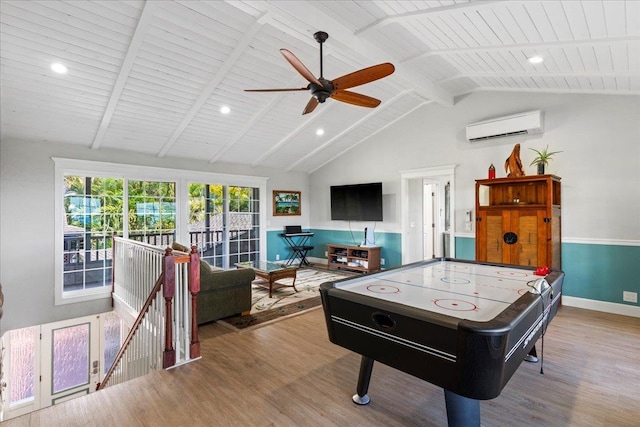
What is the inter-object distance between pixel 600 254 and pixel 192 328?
5.18m

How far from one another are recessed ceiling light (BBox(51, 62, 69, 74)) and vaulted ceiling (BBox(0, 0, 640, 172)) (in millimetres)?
46

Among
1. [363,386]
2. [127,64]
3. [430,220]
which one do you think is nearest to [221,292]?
[363,386]

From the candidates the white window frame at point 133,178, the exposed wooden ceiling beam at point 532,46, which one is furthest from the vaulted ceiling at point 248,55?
the white window frame at point 133,178

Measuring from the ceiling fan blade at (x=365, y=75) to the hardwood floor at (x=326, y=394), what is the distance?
257 cm

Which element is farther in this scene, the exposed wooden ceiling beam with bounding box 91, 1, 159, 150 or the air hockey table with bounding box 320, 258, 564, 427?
the exposed wooden ceiling beam with bounding box 91, 1, 159, 150

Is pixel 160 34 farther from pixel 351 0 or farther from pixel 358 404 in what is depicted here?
pixel 358 404

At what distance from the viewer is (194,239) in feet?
21.3

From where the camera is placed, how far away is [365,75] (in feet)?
9.11

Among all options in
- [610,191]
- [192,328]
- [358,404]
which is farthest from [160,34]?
[610,191]

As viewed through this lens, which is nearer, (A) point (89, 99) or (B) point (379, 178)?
(A) point (89, 99)

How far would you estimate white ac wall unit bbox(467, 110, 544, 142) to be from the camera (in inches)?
181

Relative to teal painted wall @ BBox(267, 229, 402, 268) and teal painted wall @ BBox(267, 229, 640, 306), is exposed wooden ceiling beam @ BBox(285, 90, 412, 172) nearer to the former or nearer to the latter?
teal painted wall @ BBox(267, 229, 402, 268)

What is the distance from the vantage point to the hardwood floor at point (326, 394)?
209cm

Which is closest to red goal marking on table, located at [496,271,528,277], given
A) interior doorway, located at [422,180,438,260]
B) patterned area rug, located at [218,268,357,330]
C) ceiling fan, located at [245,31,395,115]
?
patterned area rug, located at [218,268,357,330]
